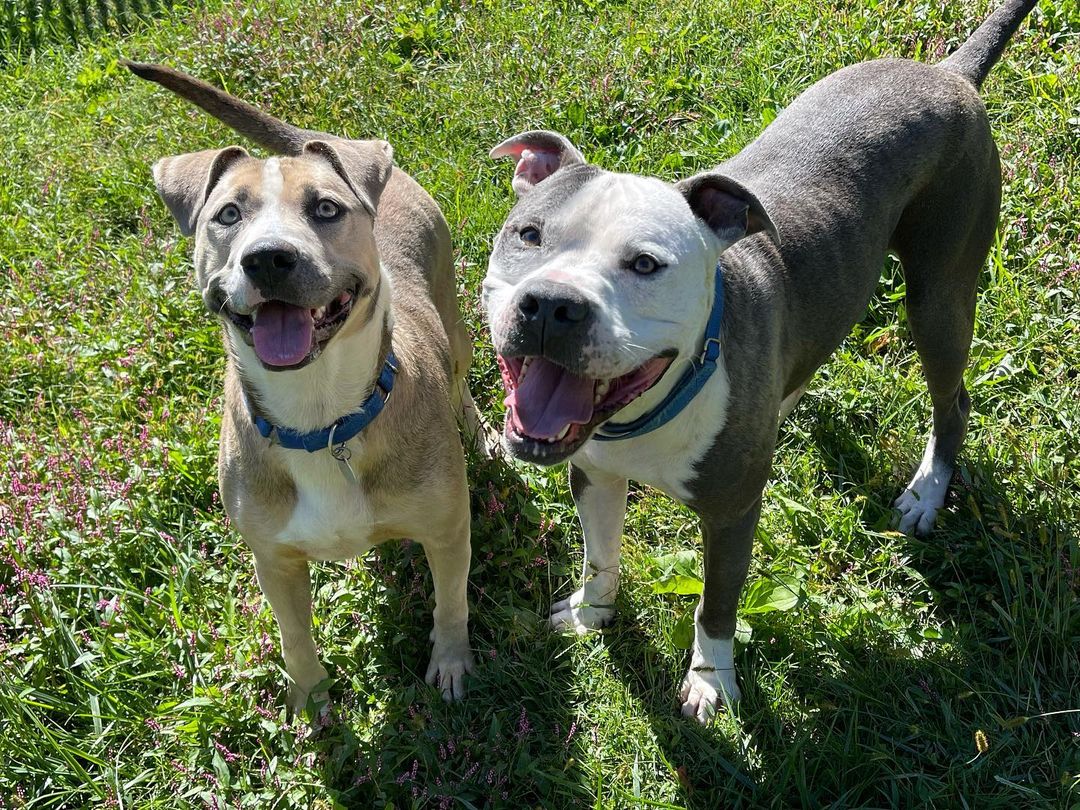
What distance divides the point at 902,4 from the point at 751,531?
4031 millimetres

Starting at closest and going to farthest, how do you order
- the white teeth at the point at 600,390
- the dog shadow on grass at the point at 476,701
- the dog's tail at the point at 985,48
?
the white teeth at the point at 600,390
the dog shadow on grass at the point at 476,701
the dog's tail at the point at 985,48

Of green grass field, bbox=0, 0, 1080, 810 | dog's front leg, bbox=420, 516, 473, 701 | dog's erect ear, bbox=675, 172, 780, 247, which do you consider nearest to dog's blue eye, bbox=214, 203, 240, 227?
dog's front leg, bbox=420, 516, 473, 701

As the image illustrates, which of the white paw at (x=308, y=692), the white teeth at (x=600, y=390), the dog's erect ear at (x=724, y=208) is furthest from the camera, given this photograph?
the white paw at (x=308, y=692)

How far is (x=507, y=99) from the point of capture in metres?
5.88

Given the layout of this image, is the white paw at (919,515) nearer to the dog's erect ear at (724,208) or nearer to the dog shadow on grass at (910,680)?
the dog shadow on grass at (910,680)

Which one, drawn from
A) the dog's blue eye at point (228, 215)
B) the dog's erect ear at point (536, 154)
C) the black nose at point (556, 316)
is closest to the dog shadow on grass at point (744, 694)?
the dog's erect ear at point (536, 154)

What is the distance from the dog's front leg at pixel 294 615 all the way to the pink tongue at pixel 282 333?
0.76m

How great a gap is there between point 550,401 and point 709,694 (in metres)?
1.42

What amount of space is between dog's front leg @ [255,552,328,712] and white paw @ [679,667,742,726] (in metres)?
1.35

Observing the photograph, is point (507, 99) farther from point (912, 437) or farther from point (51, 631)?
point (51, 631)

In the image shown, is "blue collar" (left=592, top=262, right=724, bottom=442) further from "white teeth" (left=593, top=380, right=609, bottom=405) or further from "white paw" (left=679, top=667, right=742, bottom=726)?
"white paw" (left=679, top=667, right=742, bottom=726)

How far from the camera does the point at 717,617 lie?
130 inches

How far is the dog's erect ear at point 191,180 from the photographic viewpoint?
2979mm

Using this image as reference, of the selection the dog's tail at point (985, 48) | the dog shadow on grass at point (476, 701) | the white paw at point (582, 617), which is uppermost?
the dog's tail at point (985, 48)
